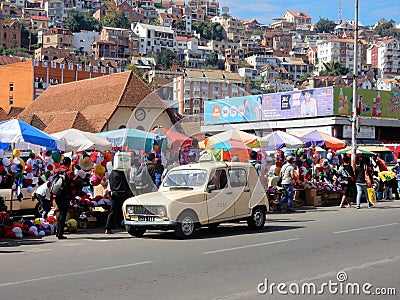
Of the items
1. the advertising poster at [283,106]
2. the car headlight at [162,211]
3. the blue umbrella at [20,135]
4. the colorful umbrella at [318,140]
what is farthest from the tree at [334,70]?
the car headlight at [162,211]

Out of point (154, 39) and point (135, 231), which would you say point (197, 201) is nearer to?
point (135, 231)

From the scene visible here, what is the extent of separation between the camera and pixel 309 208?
22.5 meters

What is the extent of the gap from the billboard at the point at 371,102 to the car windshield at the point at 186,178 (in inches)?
1256

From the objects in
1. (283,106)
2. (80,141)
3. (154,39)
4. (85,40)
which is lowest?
(80,141)

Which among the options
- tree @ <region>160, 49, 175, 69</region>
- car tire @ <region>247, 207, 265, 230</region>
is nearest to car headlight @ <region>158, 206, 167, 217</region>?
car tire @ <region>247, 207, 265, 230</region>

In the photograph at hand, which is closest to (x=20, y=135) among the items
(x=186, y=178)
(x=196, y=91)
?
(x=186, y=178)

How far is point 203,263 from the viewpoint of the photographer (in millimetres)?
10188

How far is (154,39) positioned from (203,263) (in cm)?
17988

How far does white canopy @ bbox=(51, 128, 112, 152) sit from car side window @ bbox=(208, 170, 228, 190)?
11.4 metres

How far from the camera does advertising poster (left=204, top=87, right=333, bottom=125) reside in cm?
4431

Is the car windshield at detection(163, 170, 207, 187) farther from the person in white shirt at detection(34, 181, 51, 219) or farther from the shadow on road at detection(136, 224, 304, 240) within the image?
the person in white shirt at detection(34, 181, 51, 219)

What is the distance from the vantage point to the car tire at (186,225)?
13359 millimetres

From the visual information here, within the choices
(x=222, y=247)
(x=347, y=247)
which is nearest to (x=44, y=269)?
(x=222, y=247)

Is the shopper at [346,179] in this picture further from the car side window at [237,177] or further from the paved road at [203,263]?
the car side window at [237,177]
